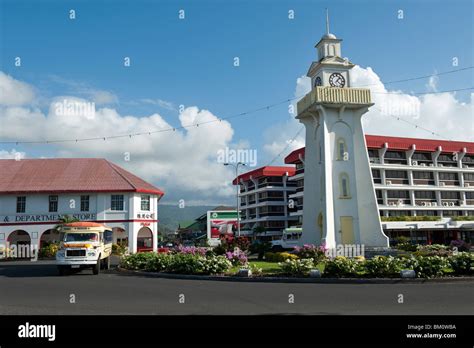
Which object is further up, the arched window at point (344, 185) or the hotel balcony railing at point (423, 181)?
the hotel balcony railing at point (423, 181)

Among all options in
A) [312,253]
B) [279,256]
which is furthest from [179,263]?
[312,253]

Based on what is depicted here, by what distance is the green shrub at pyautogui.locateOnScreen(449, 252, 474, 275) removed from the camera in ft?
51.8

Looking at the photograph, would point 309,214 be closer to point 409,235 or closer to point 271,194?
point 409,235

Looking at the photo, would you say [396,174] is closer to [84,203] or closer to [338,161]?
[338,161]

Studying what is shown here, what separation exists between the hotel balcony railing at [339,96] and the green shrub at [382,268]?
15.8 m

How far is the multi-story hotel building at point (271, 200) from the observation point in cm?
6861

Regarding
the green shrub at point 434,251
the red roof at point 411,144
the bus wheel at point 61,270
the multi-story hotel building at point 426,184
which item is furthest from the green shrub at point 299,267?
the red roof at point 411,144

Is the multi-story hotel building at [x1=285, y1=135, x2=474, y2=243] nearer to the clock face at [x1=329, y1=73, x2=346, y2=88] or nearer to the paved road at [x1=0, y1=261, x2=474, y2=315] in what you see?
the clock face at [x1=329, y1=73, x2=346, y2=88]

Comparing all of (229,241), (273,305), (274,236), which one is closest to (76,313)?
(273,305)

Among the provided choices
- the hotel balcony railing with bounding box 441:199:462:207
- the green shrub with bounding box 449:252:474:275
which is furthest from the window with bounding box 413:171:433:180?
the green shrub with bounding box 449:252:474:275

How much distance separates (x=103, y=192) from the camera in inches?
1490

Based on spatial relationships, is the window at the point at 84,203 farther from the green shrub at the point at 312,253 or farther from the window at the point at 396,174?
the window at the point at 396,174

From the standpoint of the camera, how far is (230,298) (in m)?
11.5
